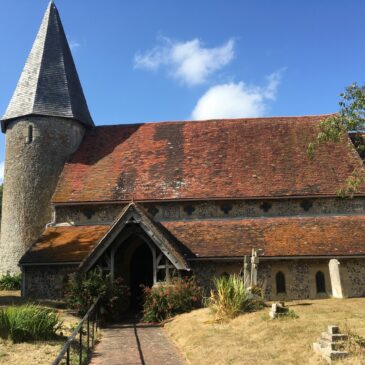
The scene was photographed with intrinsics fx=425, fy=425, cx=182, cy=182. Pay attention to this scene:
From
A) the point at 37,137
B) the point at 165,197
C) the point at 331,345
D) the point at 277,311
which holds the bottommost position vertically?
the point at 331,345

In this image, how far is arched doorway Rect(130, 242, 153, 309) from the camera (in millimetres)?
20312

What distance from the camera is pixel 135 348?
1078 centimetres

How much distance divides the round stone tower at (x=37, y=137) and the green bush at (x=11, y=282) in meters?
0.43

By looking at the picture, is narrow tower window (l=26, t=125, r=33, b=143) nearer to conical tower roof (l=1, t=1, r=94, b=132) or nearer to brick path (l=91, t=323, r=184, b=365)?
conical tower roof (l=1, t=1, r=94, b=132)

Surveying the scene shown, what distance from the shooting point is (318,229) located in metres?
18.2

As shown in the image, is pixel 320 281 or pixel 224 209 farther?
pixel 224 209

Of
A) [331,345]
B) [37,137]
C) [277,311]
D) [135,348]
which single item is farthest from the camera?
[37,137]

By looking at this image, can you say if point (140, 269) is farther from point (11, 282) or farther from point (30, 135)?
point (30, 135)

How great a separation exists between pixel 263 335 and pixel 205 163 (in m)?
12.6

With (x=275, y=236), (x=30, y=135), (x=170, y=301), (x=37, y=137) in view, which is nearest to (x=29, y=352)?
(x=170, y=301)

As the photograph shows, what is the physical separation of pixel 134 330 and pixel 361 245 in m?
9.49

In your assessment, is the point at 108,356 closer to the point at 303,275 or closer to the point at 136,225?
the point at 136,225

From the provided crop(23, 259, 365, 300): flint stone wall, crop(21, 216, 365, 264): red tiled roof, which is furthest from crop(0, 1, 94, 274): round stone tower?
crop(23, 259, 365, 300): flint stone wall

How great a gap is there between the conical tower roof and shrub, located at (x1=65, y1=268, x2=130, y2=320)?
11.5 meters
